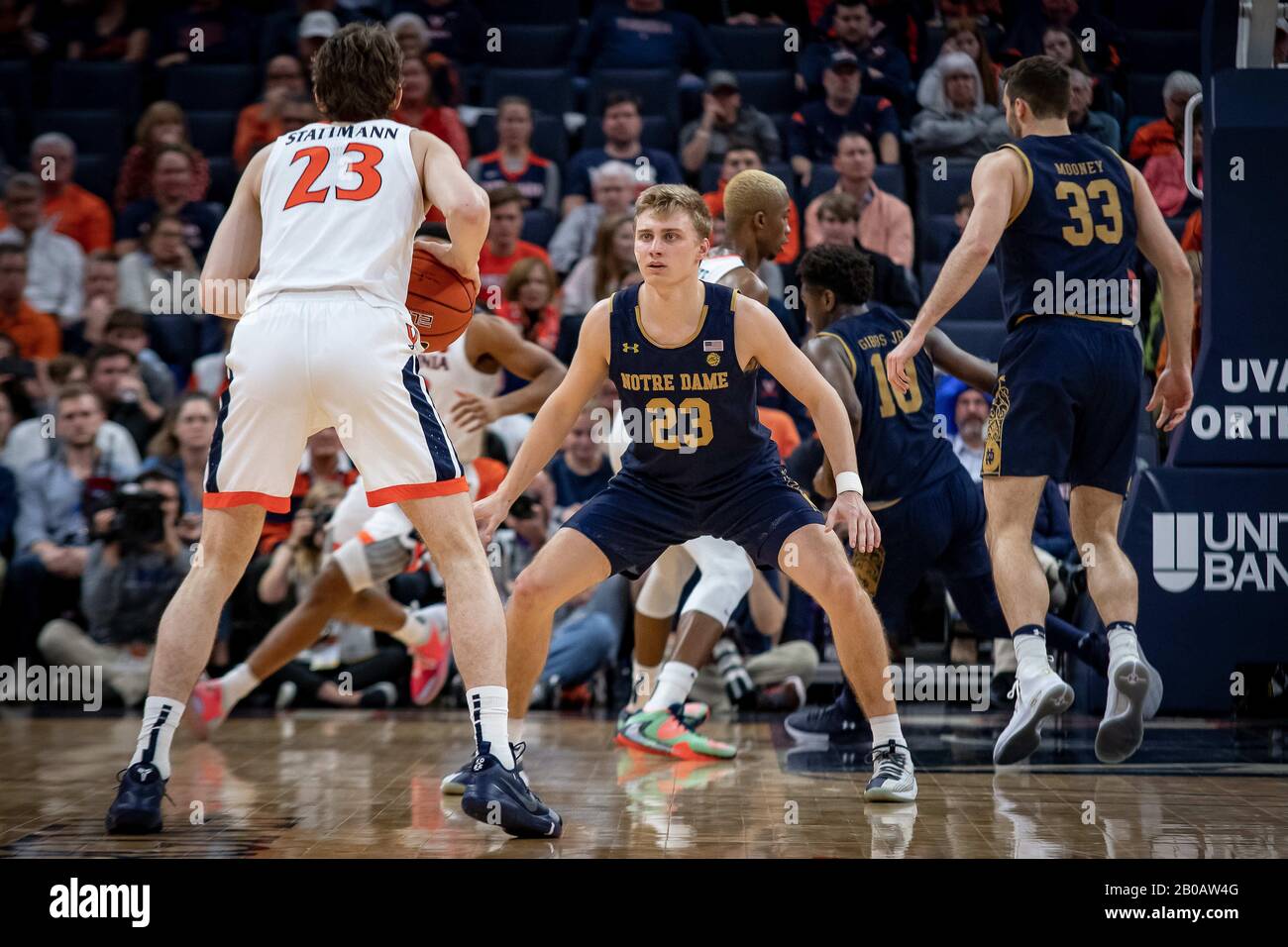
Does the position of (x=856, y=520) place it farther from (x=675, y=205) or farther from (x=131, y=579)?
(x=131, y=579)

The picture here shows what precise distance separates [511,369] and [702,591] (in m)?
1.12

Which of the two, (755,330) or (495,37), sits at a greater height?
(495,37)

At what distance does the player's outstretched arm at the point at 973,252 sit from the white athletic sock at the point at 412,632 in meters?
2.62

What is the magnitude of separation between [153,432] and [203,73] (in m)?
3.57

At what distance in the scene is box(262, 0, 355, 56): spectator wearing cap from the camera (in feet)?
32.9

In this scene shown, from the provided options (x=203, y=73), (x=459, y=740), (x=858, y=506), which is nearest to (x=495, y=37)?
(x=203, y=73)

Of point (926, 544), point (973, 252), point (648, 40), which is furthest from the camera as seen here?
point (648, 40)

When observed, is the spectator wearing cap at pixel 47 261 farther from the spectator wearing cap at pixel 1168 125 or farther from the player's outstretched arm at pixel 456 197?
the spectator wearing cap at pixel 1168 125

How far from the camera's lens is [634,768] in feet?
16.6

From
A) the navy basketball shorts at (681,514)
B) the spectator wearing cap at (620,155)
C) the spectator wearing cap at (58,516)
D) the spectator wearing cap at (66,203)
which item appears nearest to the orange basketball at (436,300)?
the navy basketball shorts at (681,514)

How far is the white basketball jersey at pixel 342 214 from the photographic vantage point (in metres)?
3.84

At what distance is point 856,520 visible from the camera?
158 inches

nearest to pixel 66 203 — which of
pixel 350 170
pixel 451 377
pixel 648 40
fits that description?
pixel 648 40
